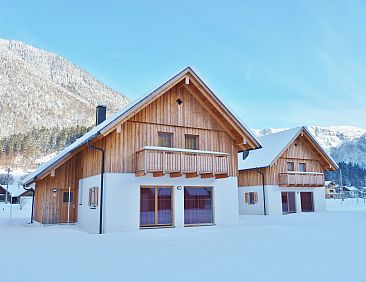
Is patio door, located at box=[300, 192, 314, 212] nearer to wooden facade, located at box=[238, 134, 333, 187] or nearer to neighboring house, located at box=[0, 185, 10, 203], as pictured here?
wooden facade, located at box=[238, 134, 333, 187]

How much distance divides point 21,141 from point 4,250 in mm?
98963

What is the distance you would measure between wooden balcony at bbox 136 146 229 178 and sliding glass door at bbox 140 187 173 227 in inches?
36.1

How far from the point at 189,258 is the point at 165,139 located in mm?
9013

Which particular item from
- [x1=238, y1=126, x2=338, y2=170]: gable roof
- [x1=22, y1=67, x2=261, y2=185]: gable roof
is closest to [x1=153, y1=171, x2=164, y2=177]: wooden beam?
[x1=22, y1=67, x2=261, y2=185]: gable roof

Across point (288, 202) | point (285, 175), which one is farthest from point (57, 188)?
point (288, 202)

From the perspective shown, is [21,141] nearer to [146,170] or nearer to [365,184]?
[146,170]

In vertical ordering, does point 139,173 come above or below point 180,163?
below

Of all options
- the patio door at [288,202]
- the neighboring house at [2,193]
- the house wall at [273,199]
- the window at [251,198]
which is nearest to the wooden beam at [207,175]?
the house wall at [273,199]

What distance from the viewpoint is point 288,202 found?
87.0 ft

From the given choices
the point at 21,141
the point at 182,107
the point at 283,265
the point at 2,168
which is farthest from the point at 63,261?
the point at 21,141

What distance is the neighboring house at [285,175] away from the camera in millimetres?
25453

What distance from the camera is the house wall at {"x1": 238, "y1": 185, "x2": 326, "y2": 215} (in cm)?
2538

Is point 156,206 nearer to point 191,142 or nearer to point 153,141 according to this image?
point 153,141

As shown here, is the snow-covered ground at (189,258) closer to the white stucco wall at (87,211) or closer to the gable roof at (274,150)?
the white stucco wall at (87,211)
